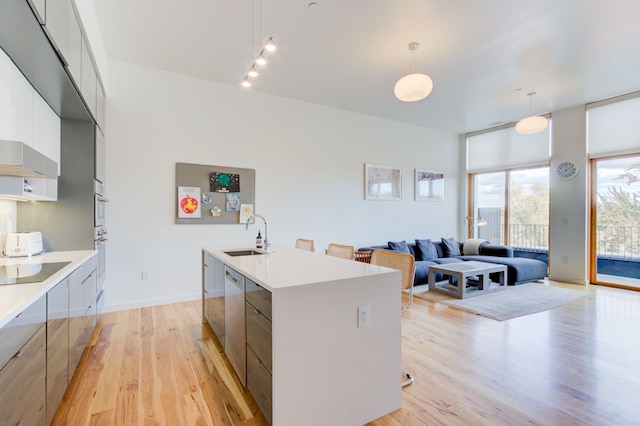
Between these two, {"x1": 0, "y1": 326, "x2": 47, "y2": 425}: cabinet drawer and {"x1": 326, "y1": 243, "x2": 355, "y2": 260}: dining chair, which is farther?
{"x1": 326, "y1": 243, "x2": 355, "y2": 260}: dining chair

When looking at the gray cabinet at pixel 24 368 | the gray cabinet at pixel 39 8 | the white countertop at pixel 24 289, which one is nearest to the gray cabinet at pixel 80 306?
the white countertop at pixel 24 289

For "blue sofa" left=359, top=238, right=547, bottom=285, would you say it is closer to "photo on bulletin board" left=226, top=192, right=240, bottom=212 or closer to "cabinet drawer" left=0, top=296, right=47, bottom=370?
"photo on bulletin board" left=226, top=192, right=240, bottom=212

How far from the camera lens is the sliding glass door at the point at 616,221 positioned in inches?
198

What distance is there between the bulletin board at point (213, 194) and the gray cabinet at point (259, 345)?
2.65 metres

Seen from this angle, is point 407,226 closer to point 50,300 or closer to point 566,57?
point 566,57

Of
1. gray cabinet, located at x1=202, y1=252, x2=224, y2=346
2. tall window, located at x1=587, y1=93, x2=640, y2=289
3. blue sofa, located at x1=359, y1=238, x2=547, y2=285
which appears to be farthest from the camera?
blue sofa, located at x1=359, y1=238, x2=547, y2=285

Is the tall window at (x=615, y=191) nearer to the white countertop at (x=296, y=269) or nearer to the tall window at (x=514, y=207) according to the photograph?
the tall window at (x=514, y=207)

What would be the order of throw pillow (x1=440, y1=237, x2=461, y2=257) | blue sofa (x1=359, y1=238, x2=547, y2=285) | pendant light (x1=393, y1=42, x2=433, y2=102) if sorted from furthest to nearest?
throw pillow (x1=440, y1=237, x2=461, y2=257) < blue sofa (x1=359, y1=238, x2=547, y2=285) < pendant light (x1=393, y1=42, x2=433, y2=102)

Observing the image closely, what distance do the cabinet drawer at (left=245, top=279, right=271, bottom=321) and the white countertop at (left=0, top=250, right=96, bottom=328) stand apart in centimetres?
99

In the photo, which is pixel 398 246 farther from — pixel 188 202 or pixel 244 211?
pixel 188 202

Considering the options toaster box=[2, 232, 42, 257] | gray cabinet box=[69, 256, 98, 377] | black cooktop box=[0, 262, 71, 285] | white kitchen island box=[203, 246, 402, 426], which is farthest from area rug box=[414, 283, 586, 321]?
toaster box=[2, 232, 42, 257]

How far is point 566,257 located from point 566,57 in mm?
3659

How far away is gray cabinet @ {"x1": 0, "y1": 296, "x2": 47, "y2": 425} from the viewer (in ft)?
3.78

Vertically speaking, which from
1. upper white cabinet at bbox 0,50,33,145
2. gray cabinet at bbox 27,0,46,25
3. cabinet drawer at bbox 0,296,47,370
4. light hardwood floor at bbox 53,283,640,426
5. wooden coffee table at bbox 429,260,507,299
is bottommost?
light hardwood floor at bbox 53,283,640,426
